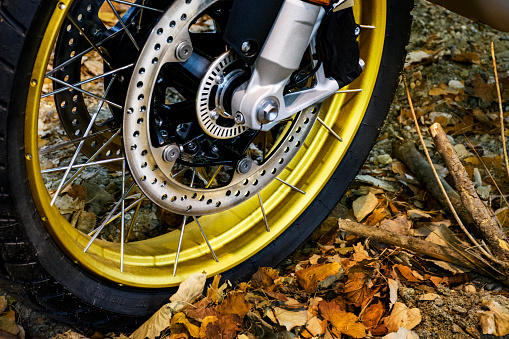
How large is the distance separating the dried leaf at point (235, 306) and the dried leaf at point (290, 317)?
0.08 metres

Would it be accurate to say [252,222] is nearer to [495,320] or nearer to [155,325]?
[155,325]

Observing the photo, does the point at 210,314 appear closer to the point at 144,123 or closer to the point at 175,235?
the point at 175,235

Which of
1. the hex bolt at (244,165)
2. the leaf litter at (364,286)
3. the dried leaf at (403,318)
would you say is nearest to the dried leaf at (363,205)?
the leaf litter at (364,286)

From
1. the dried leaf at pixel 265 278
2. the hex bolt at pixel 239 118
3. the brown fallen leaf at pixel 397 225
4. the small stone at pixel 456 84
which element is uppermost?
the hex bolt at pixel 239 118

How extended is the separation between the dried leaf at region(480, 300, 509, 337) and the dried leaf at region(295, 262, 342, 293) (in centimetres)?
41

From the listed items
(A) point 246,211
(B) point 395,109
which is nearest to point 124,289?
(A) point 246,211

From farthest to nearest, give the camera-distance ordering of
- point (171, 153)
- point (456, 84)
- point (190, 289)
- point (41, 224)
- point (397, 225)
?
point (456, 84)
point (397, 225)
point (190, 289)
point (171, 153)
point (41, 224)

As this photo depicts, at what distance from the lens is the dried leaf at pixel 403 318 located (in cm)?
149

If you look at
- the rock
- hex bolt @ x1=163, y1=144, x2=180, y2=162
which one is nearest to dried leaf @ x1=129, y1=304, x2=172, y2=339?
Result: hex bolt @ x1=163, y1=144, x2=180, y2=162

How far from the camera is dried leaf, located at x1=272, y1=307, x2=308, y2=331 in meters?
1.43

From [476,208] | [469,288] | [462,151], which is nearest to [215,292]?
[469,288]

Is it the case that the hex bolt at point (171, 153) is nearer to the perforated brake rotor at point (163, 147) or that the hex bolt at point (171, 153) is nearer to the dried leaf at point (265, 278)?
the perforated brake rotor at point (163, 147)

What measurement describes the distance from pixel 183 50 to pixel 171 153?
0.26 meters

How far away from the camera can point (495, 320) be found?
1464 mm
